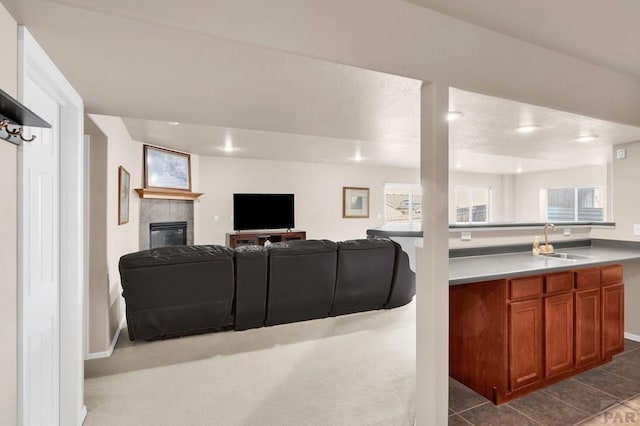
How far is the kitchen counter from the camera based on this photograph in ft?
7.10

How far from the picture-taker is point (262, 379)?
269 centimetres

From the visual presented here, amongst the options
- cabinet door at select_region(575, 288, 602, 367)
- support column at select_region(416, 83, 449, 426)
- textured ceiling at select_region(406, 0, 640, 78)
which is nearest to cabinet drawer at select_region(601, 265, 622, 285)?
cabinet door at select_region(575, 288, 602, 367)

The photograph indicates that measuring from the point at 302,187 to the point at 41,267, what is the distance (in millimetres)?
6238

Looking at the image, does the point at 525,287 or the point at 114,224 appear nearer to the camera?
the point at 525,287

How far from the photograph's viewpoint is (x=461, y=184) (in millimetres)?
9578

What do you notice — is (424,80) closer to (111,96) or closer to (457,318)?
(457,318)

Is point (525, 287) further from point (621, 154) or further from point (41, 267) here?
point (41, 267)

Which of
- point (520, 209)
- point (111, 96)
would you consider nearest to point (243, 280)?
point (111, 96)

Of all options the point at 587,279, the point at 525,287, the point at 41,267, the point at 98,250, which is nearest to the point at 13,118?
the point at 41,267

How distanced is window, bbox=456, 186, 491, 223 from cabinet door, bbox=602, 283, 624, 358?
22.1 feet

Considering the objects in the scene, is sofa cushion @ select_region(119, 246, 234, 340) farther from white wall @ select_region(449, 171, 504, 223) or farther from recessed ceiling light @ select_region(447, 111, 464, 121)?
white wall @ select_region(449, 171, 504, 223)

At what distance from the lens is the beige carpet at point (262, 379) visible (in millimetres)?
2230

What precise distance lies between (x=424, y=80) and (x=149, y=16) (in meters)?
1.33

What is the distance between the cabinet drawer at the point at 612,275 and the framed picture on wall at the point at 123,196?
456cm
